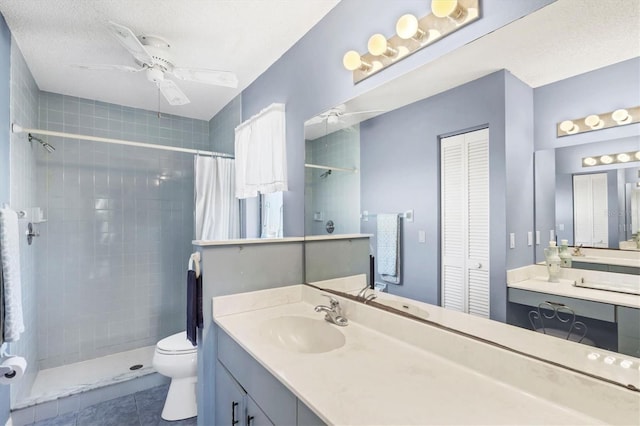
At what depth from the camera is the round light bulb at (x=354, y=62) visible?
1.45m

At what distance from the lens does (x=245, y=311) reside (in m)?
1.67

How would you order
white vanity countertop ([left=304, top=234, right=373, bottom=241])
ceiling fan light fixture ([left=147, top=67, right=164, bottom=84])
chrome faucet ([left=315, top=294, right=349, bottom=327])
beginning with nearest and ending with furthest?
1. chrome faucet ([left=315, top=294, right=349, bottom=327])
2. white vanity countertop ([left=304, top=234, right=373, bottom=241])
3. ceiling fan light fixture ([left=147, top=67, right=164, bottom=84])

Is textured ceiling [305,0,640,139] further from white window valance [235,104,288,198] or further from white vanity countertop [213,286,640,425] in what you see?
white window valance [235,104,288,198]

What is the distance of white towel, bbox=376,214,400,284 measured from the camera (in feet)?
4.45

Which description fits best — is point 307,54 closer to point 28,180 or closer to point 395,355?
point 395,355

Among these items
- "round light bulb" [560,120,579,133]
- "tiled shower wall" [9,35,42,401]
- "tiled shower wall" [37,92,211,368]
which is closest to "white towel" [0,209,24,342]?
"tiled shower wall" [9,35,42,401]

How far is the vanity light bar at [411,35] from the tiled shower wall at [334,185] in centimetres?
30

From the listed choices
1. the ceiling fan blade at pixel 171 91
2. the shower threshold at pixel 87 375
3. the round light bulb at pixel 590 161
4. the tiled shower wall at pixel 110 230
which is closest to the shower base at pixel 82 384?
the shower threshold at pixel 87 375

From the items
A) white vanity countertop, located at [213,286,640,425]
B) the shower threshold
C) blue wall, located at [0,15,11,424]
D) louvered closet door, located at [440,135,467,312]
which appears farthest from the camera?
the shower threshold

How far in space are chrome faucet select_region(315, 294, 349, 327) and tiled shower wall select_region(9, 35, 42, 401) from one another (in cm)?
205

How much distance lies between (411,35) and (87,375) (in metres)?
3.34

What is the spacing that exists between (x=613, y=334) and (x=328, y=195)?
129cm

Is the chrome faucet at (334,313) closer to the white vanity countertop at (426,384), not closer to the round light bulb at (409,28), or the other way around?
the white vanity countertop at (426,384)

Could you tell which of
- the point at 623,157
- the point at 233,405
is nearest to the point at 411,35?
the point at 623,157
